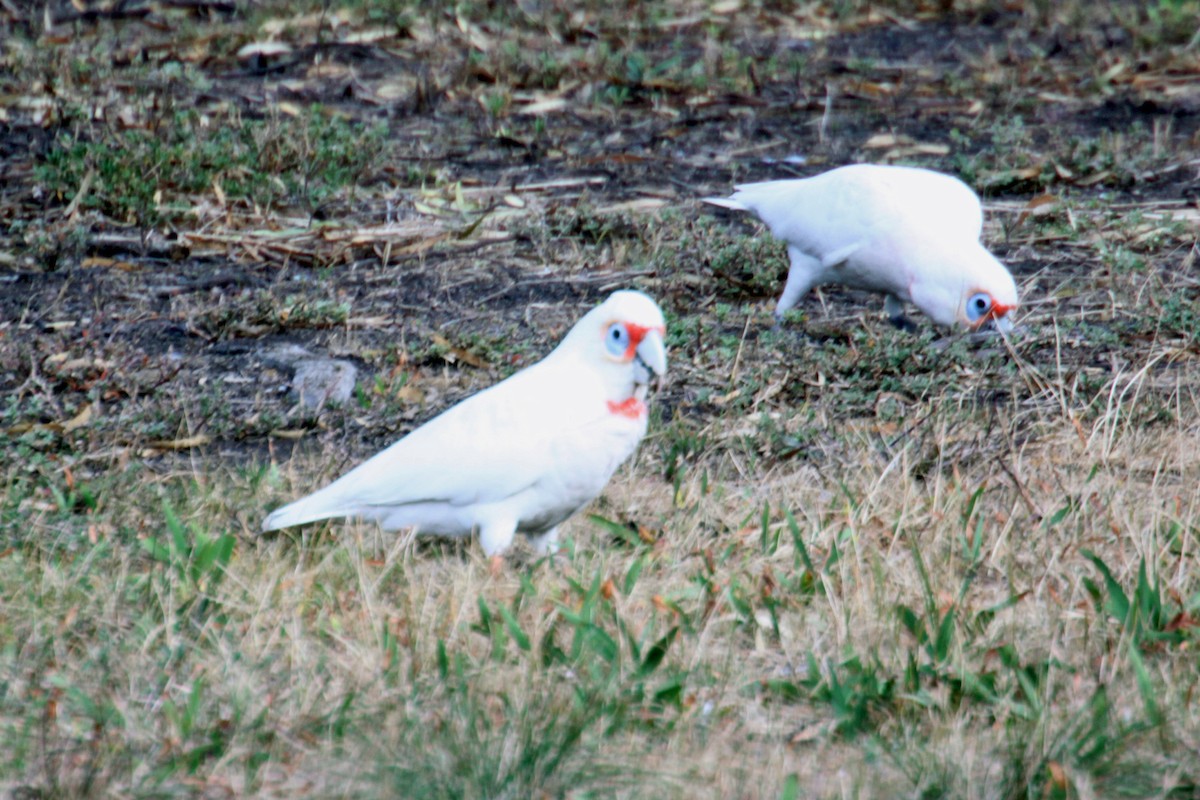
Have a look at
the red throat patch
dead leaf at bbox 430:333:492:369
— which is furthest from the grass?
the red throat patch

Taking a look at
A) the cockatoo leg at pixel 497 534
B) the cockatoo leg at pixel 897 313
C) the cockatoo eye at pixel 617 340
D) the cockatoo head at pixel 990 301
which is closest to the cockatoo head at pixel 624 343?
the cockatoo eye at pixel 617 340

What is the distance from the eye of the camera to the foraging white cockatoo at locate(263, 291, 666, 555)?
3311mm

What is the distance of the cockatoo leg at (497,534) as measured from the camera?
338 centimetres

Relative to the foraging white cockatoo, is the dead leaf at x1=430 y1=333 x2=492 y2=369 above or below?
below

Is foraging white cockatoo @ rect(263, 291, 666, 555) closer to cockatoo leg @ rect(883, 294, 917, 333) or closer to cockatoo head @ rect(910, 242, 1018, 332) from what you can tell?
cockatoo head @ rect(910, 242, 1018, 332)

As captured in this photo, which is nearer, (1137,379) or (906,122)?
(1137,379)

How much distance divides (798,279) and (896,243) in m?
0.38

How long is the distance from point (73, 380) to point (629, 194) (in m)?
2.62

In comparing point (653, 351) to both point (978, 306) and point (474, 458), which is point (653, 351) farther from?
point (978, 306)

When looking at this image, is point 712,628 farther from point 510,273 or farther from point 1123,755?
point 510,273

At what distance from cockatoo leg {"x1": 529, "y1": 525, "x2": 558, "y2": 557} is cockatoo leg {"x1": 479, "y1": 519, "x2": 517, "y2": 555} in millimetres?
209

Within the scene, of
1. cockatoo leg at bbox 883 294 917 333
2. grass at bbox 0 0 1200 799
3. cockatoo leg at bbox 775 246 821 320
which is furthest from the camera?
cockatoo leg at bbox 883 294 917 333

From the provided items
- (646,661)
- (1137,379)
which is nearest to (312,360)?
(646,661)

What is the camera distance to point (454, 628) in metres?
2.94
